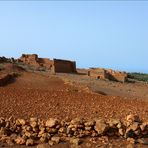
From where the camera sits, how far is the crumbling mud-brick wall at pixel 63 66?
34.7 metres

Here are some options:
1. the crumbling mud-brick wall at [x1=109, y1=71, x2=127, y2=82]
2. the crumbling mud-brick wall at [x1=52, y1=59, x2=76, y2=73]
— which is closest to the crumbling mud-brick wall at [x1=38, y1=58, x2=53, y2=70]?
the crumbling mud-brick wall at [x1=52, y1=59, x2=76, y2=73]

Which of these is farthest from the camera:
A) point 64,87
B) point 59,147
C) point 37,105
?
point 64,87

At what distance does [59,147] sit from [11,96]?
8324 millimetres

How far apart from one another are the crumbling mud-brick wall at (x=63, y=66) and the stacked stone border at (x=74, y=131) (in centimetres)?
2357

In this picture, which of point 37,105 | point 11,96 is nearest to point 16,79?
point 11,96

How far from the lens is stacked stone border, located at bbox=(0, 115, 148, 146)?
9.98 m

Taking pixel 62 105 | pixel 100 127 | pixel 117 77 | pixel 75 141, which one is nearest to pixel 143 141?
pixel 100 127

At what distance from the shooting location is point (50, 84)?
23938 millimetres

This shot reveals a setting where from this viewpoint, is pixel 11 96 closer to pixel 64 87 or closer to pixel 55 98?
pixel 55 98

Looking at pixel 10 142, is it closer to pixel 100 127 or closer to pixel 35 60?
pixel 100 127

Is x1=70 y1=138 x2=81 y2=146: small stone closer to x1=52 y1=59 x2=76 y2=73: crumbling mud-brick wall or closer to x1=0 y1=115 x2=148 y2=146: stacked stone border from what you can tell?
x1=0 y1=115 x2=148 y2=146: stacked stone border

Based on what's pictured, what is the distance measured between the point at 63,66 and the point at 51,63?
14.0 feet

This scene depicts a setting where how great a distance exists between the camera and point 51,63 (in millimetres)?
39719

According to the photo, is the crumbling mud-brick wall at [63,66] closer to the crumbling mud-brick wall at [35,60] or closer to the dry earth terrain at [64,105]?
the crumbling mud-brick wall at [35,60]
